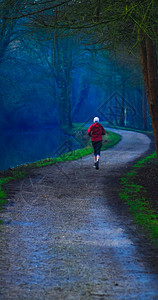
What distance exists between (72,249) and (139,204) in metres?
3.93

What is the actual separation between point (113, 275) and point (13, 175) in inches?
359

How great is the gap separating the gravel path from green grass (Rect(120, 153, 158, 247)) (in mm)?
244

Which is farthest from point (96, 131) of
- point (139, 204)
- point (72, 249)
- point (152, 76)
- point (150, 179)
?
point (72, 249)

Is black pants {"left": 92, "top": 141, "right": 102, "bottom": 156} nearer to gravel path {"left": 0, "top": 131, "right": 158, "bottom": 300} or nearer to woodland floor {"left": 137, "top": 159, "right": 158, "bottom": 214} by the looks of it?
woodland floor {"left": 137, "top": 159, "right": 158, "bottom": 214}

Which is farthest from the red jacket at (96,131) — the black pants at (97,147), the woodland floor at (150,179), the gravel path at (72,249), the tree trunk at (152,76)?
the gravel path at (72,249)

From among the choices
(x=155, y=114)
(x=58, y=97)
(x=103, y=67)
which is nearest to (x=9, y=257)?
(x=155, y=114)

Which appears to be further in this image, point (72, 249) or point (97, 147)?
point (97, 147)

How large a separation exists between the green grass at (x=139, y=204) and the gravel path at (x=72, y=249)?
9.6 inches

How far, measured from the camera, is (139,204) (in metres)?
9.72

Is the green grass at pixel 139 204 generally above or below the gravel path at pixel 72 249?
below

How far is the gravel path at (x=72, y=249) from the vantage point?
15.2 feet

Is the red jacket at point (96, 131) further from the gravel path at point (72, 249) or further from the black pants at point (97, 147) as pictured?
the gravel path at point (72, 249)

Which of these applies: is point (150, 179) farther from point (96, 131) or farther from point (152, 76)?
point (152, 76)

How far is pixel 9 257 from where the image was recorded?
5.71 metres
